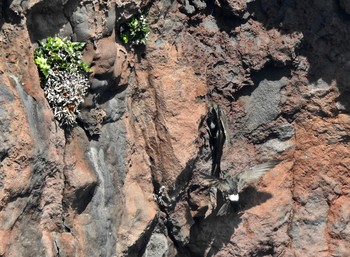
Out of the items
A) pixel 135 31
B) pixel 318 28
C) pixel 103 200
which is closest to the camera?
pixel 103 200

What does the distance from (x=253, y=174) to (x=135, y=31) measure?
11.2ft

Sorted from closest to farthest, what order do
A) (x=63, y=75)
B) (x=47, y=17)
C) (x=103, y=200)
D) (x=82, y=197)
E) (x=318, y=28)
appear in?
(x=47, y=17) < (x=63, y=75) < (x=82, y=197) < (x=103, y=200) < (x=318, y=28)

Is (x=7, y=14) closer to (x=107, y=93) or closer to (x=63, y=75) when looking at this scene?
(x=63, y=75)

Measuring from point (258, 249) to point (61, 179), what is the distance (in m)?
4.83

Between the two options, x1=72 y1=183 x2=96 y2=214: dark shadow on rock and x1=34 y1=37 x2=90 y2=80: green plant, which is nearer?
x1=34 y1=37 x2=90 y2=80: green plant

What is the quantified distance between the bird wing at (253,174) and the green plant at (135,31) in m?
3.05

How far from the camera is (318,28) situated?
36.3 feet

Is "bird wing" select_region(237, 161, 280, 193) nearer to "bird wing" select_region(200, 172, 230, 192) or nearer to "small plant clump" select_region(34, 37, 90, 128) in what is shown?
"bird wing" select_region(200, 172, 230, 192)

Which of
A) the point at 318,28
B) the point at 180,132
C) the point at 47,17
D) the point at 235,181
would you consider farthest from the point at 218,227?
the point at 47,17

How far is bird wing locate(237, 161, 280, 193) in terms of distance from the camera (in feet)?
36.6

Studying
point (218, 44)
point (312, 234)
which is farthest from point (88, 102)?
point (312, 234)

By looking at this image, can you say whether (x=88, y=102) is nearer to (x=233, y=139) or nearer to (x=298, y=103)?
(x=233, y=139)

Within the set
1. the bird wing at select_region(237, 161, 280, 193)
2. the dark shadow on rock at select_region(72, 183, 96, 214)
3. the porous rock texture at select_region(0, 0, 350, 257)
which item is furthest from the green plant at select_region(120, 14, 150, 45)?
the bird wing at select_region(237, 161, 280, 193)

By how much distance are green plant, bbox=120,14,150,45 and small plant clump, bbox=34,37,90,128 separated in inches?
47.9
